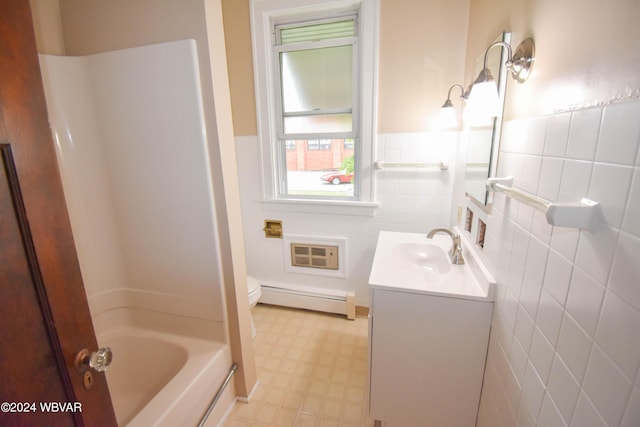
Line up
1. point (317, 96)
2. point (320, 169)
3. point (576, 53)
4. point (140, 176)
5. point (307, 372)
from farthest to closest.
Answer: point (320, 169), point (317, 96), point (307, 372), point (140, 176), point (576, 53)

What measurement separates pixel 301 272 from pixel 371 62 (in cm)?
165

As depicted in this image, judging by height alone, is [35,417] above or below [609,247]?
below

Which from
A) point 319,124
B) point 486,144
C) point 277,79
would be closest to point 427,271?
point 486,144

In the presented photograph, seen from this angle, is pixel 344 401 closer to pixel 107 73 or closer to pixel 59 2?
pixel 107 73

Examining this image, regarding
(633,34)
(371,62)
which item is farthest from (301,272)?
(633,34)

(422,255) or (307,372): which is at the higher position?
(422,255)

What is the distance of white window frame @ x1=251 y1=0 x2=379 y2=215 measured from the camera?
1.81 m

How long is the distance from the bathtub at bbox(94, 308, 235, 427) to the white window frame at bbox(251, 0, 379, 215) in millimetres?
1151

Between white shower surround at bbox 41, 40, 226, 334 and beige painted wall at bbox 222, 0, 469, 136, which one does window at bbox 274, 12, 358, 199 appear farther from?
white shower surround at bbox 41, 40, 226, 334

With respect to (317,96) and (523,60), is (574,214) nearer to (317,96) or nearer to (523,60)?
(523,60)

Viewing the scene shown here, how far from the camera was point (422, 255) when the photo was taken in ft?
5.33

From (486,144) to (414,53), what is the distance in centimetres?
92

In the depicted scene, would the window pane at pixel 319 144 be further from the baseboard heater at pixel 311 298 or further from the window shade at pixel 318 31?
the baseboard heater at pixel 311 298

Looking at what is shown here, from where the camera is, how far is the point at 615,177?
526mm
